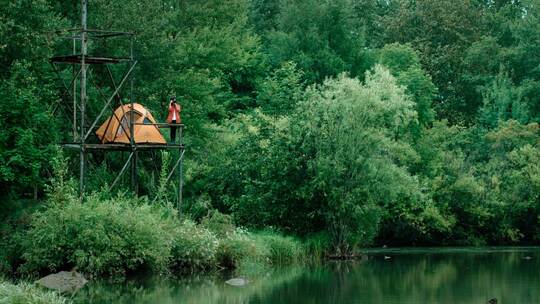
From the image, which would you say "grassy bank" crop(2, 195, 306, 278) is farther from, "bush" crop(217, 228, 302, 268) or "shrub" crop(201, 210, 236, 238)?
"shrub" crop(201, 210, 236, 238)

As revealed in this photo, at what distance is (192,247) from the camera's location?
103 ft

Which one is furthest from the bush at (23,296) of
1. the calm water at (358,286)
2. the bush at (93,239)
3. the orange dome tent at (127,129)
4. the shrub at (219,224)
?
the orange dome tent at (127,129)

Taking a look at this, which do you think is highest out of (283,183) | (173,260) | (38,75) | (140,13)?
(140,13)

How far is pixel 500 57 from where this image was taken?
214 ft

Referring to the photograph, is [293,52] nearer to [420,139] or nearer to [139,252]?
[420,139]

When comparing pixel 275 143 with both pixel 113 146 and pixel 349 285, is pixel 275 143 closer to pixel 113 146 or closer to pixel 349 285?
pixel 113 146

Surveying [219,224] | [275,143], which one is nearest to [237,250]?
[219,224]

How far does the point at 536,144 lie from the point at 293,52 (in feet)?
44.9

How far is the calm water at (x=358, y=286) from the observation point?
84.8 ft

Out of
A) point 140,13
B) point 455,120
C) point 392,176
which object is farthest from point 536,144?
point 140,13

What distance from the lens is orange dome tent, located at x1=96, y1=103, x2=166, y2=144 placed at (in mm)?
34378

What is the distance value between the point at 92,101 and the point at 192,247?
29.2ft

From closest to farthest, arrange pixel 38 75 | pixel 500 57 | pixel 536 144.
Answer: pixel 38 75
pixel 536 144
pixel 500 57

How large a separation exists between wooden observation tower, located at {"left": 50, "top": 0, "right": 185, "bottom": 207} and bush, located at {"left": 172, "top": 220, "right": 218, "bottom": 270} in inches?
91.0
